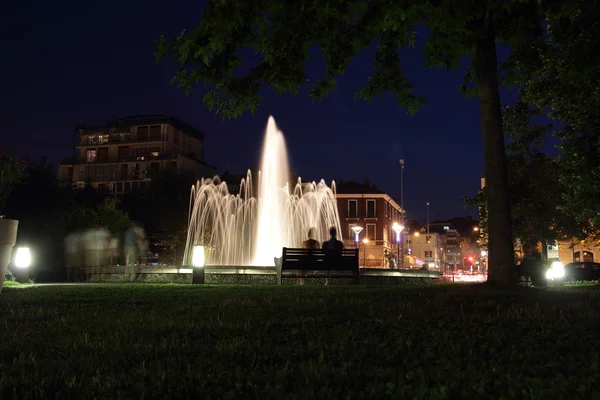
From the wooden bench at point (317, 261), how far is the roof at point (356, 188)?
72.8m

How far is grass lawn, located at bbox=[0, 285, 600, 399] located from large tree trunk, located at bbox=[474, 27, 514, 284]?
348cm

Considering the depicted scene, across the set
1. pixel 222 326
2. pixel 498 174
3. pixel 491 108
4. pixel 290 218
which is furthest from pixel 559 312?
pixel 290 218

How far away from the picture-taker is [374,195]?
3501 inches

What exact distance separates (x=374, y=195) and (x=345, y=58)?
255ft

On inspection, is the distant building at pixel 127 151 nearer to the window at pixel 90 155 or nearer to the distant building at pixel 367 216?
the window at pixel 90 155

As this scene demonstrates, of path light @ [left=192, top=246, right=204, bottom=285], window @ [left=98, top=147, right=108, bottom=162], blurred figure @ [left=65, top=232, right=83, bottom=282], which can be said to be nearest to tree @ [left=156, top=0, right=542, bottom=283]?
path light @ [left=192, top=246, right=204, bottom=285]

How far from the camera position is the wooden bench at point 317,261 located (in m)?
16.6

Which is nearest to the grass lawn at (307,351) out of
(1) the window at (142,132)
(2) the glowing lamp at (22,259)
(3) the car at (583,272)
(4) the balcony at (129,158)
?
(2) the glowing lamp at (22,259)

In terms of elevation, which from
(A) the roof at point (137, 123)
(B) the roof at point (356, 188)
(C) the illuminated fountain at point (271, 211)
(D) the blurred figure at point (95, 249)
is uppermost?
(A) the roof at point (137, 123)

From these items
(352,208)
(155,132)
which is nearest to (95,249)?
(352,208)

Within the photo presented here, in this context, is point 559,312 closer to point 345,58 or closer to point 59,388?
point 59,388

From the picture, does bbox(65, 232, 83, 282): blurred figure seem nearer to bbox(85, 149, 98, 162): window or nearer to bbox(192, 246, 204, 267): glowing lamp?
bbox(192, 246, 204, 267): glowing lamp

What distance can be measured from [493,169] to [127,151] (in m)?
94.6

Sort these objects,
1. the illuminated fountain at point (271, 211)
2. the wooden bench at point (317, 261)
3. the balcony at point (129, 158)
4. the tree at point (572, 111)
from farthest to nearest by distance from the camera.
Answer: the balcony at point (129, 158) → the illuminated fountain at point (271, 211) → the tree at point (572, 111) → the wooden bench at point (317, 261)
